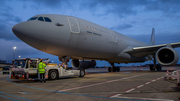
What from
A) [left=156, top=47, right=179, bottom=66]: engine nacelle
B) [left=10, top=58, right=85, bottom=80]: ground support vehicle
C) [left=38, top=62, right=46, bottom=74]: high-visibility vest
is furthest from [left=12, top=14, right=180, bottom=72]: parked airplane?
[left=38, top=62, right=46, bottom=74]: high-visibility vest

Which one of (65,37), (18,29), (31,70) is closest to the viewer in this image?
(18,29)

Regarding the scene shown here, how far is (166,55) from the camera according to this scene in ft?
46.8

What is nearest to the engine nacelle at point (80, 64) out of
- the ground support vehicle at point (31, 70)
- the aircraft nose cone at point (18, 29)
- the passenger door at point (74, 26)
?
the ground support vehicle at point (31, 70)

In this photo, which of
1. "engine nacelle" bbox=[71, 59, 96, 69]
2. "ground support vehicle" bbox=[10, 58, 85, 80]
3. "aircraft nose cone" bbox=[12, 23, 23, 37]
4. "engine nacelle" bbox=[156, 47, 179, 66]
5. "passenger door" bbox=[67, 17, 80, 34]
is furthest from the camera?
"engine nacelle" bbox=[71, 59, 96, 69]

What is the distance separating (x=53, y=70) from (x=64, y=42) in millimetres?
2013

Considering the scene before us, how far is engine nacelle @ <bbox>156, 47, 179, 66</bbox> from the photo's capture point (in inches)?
537

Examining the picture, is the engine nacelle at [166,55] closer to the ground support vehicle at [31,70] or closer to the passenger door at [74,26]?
the passenger door at [74,26]

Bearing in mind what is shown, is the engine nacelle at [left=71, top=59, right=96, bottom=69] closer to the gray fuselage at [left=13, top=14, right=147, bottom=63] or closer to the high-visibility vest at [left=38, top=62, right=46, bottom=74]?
the gray fuselage at [left=13, top=14, right=147, bottom=63]

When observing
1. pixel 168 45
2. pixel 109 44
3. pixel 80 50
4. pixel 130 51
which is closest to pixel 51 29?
pixel 80 50

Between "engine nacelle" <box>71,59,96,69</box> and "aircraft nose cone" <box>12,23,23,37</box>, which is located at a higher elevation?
"aircraft nose cone" <box>12,23,23,37</box>

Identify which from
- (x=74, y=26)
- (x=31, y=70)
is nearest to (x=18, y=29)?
(x=31, y=70)

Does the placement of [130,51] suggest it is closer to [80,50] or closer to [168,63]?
[168,63]

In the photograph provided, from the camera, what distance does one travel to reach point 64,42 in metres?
9.52

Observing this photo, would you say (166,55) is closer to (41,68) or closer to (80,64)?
(80,64)
